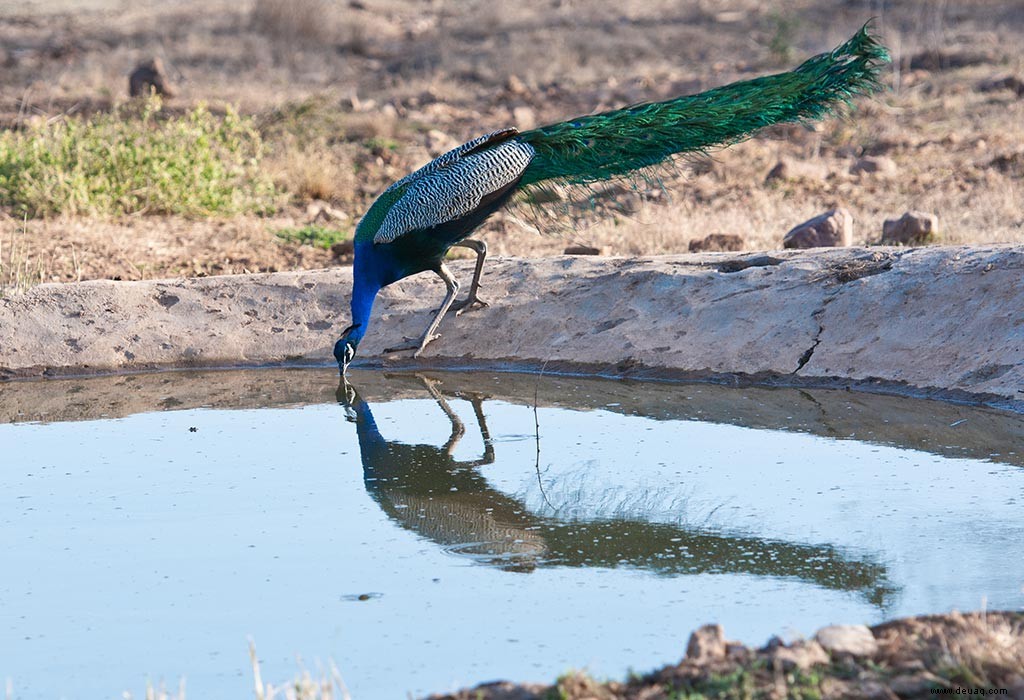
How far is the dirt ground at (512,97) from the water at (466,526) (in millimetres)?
1633

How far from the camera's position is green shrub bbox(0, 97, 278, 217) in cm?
940

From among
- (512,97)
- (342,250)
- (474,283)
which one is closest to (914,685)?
(474,283)

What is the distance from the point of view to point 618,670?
336 centimetres

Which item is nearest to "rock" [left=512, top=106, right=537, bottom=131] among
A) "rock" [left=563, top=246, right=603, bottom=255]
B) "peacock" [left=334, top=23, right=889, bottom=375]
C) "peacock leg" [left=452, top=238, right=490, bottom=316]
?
"rock" [left=563, top=246, right=603, bottom=255]

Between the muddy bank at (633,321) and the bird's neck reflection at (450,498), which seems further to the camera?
the muddy bank at (633,321)

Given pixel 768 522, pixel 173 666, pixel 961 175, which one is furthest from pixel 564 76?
pixel 173 666

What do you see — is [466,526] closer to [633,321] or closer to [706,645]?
[706,645]

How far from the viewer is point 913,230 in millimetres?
8312

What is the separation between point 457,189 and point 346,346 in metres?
0.97

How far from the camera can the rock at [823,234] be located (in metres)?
8.14

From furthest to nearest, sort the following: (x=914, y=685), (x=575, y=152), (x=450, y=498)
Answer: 1. (x=575, y=152)
2. (x=450, y=498)
3. (x=914, y=685)

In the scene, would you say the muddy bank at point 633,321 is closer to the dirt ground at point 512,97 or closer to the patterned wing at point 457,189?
the dirt ground at point 512,97

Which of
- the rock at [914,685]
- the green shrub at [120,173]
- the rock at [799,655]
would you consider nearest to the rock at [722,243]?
the green shrub at [120,173]

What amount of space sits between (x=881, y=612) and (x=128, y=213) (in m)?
7.36
